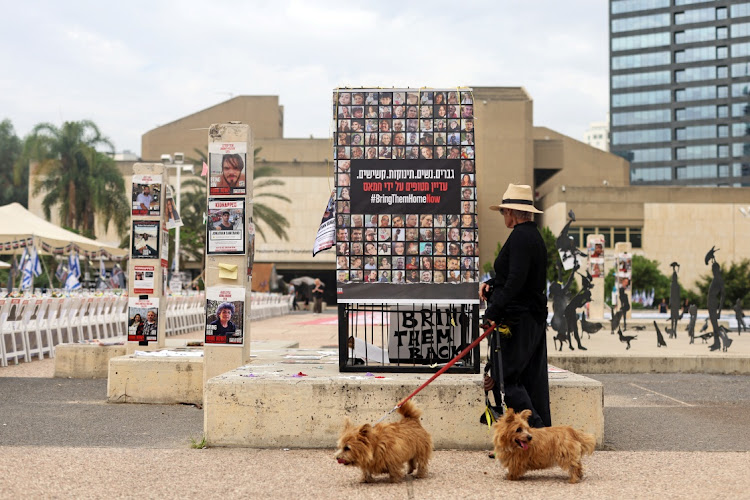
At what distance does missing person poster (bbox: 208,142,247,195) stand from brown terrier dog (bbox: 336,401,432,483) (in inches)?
165

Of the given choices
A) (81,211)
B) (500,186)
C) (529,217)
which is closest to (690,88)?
(500,186)

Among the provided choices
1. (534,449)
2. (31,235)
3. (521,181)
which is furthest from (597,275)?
(521,181)

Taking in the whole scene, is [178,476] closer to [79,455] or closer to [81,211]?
[79,455]

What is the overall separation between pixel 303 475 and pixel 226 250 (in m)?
3.87

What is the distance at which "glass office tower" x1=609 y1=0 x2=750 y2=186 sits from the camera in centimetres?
11712

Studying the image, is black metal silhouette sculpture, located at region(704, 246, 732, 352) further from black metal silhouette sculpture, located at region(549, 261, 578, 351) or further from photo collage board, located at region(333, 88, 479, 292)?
photo collage board, located at region(333, 88, 479, 292)

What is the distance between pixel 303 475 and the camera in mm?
5828

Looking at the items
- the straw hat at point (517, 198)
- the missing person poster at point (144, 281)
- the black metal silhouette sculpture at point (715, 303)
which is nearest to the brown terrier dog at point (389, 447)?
the straw hat at point (517, 198)

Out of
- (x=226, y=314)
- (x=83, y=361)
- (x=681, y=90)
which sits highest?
(x=681, y=90)

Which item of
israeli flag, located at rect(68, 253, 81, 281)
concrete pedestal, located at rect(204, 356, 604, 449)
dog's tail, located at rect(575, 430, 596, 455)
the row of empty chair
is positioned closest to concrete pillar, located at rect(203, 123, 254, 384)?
concrete pedestal, located at rect(204, 356, 604, 449)

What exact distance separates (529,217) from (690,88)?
123 metres

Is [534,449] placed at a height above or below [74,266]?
below

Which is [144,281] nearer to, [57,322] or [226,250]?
[226,250]

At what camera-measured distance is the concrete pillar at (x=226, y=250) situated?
30.3ft
